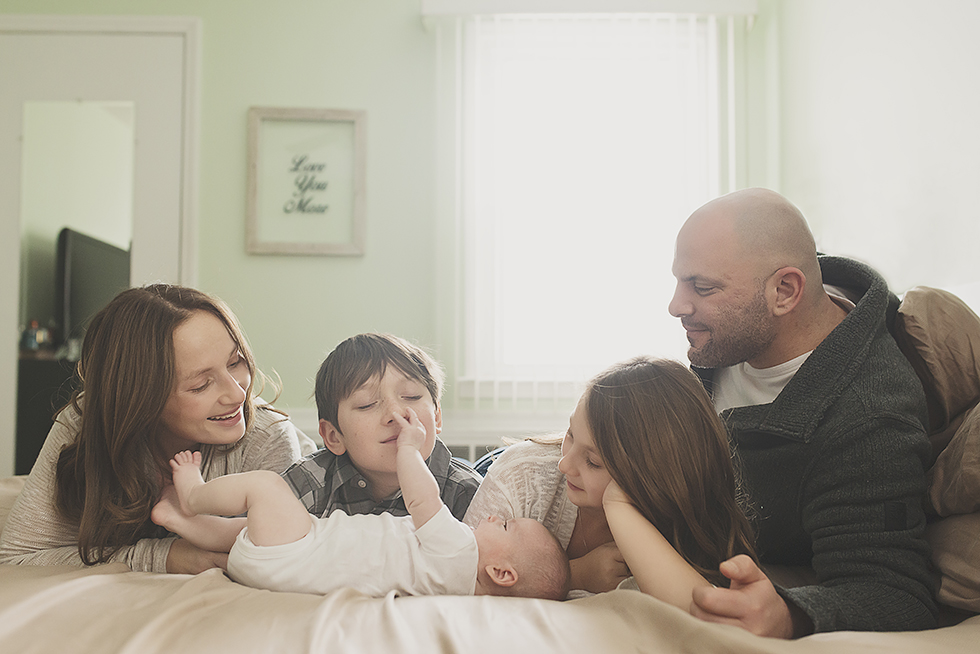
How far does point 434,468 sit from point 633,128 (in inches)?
86.0

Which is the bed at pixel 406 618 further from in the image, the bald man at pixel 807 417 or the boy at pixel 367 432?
the boy at pixel 367 432

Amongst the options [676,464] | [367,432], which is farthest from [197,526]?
[676,464]

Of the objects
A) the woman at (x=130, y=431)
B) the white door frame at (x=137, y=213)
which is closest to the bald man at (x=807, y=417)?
the woman at (x=130, y=431)

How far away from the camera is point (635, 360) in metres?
1.22

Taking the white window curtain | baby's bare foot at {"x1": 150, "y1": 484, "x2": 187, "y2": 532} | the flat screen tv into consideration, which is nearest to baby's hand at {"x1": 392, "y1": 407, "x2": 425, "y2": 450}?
baby's bare foot at {"x1": 150, "y1": 484, "x2": 187, "y2": 532}

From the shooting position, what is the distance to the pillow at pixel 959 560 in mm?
1018

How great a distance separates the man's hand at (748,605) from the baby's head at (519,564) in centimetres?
26

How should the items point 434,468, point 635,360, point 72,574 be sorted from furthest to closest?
point 434,468
point 635,360
point 72,574

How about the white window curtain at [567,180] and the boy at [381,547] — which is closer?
the boy at [381,547]

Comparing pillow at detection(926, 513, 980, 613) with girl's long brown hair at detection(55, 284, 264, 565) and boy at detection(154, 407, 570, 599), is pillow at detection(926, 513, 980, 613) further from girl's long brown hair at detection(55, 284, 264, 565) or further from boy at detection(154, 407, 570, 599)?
girl's long brown hair at detection(55, 284, 264, 565)

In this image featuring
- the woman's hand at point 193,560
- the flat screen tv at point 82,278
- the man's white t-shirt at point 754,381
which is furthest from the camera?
the flat screen tv at point 82,278

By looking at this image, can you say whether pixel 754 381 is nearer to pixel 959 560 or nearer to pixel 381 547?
pixel 959 560

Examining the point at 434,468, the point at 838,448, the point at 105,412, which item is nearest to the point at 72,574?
the point at 105,412

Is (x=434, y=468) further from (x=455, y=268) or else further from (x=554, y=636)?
(x=455, y=268)
